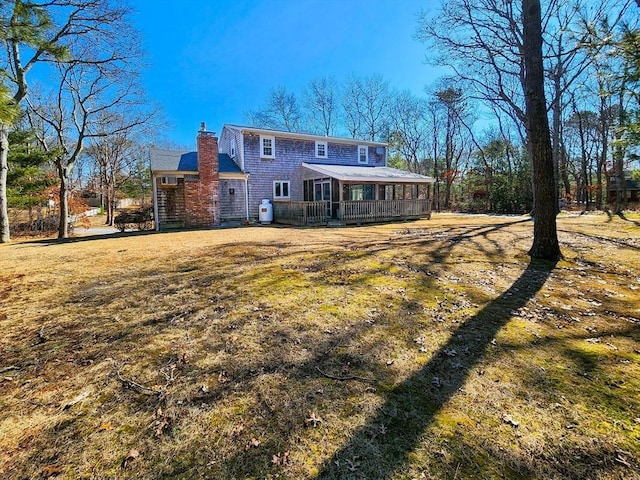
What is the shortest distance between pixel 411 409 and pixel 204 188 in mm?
15639

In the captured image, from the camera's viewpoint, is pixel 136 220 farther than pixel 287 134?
No

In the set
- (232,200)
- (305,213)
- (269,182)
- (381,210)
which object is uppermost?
(269,182)

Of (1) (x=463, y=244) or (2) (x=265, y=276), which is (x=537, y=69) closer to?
(1) (x=463, y=244)

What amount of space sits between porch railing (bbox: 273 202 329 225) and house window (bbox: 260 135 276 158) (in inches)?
143

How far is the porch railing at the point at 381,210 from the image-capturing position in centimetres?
1647

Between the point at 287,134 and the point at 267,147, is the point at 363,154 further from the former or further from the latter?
the point at 267,147

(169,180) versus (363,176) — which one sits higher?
(363,176)

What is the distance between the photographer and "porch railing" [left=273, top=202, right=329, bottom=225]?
15867 mm

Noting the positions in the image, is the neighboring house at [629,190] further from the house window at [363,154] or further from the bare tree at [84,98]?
the bare tree at [84,98]

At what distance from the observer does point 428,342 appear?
3.33m

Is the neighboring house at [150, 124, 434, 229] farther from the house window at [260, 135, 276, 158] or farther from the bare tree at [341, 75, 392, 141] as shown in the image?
the bare tree at [341, 75, 392, 141]

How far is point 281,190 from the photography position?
19391 mm

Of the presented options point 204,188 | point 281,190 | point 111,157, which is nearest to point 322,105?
point 281,190

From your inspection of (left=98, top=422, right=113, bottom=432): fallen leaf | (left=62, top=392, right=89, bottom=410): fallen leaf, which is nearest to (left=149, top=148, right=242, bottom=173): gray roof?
(left=62, top=392, right=89, bottom=410): fallen leaf
